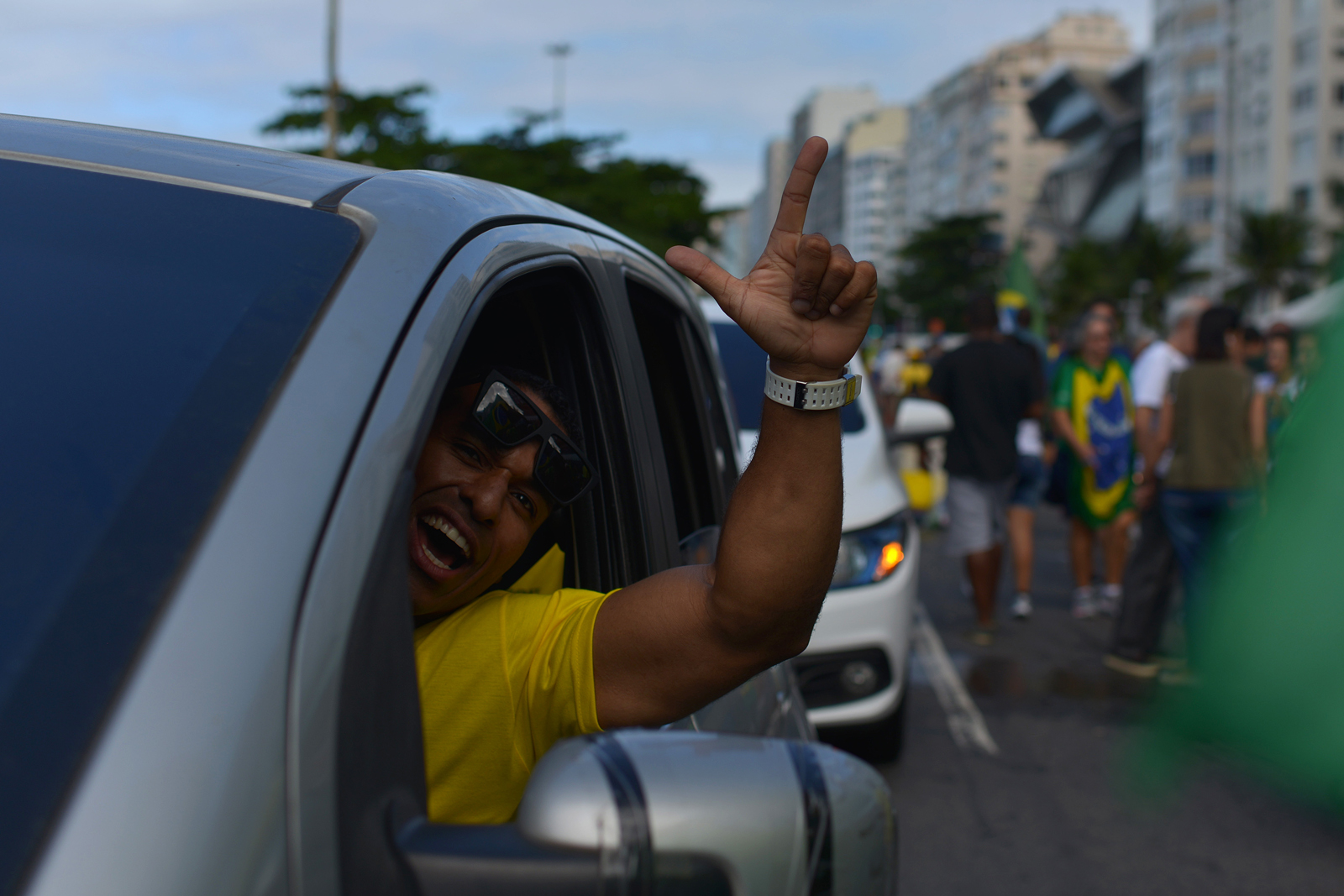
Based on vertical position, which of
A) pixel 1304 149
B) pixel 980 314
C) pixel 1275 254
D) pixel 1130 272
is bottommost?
pixel 980 314

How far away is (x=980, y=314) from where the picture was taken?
815 centimetres

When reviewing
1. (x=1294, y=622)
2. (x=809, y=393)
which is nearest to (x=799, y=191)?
(x=809, y=393)

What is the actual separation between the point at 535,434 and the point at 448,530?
0.17 meters

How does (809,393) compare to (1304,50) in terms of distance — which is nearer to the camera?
(809,393)

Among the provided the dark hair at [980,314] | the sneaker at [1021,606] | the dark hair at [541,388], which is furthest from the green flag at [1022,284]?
the dark hair at [541,388]

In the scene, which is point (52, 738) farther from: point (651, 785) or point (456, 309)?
point (456, 309)

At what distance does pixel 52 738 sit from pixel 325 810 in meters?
0.19

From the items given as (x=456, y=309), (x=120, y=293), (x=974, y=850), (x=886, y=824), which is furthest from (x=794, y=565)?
(x=974, y=850)

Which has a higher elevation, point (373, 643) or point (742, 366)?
point (742, 366)

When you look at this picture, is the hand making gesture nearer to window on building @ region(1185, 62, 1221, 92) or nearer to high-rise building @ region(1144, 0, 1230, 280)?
high-rise building @ region(1144, 0, 1230, 280)

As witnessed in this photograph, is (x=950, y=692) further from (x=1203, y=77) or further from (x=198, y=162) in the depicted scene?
(x=1203, y=77)

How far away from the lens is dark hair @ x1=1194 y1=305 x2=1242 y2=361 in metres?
6.80

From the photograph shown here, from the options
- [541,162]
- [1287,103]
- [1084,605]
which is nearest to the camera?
[1084,605]

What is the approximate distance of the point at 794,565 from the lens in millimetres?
1572
